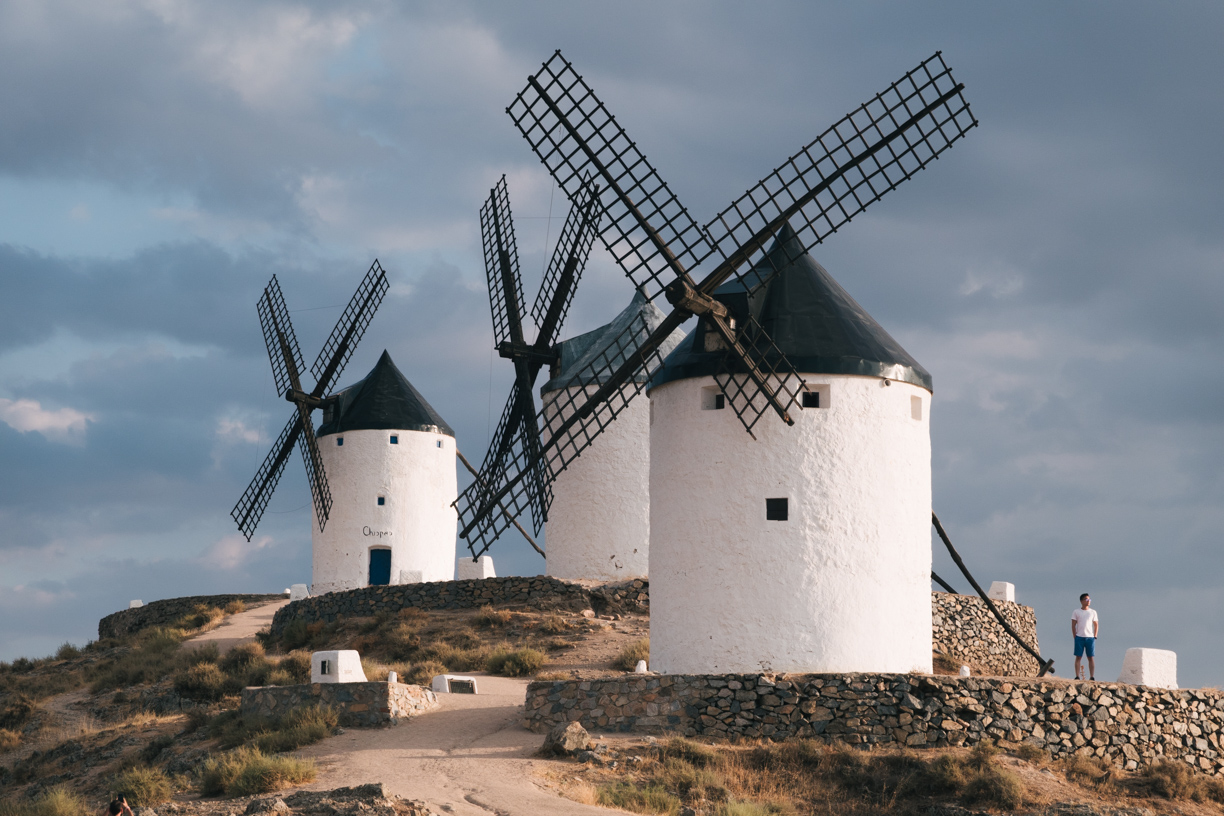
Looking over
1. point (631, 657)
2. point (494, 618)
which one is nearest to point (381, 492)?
point (494, 618)

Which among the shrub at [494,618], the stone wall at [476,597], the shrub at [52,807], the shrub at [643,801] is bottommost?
the shrub at [52,807]

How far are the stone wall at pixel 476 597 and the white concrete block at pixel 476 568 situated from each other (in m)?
1.03

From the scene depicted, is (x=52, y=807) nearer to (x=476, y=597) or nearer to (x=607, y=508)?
(x=476, y=597)

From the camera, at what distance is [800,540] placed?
615 inches

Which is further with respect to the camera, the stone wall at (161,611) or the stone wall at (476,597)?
the stone wall at (161,611)

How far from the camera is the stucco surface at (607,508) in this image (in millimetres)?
26312

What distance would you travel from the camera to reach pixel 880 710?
14.5 meters

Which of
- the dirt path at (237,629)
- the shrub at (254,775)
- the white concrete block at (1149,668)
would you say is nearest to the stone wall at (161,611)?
the dirt path at (237,629)

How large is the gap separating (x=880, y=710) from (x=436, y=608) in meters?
13.1

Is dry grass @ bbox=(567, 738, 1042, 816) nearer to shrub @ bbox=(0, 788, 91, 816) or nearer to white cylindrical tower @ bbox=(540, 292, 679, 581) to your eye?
shrub @ bbox=(0, 788, 91, 816)

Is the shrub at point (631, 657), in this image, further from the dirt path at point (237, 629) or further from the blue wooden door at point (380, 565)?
the blue wooden door at point (380, 565)

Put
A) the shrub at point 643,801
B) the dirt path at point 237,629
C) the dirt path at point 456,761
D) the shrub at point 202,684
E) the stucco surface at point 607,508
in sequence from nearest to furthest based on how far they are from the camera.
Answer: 1. the dirt path at point 456,761
2. the shrub at point 643,801
3. the shrub at point 202,684
4. the stucco surface at point 607,508
5. the dirt path at point 237,629

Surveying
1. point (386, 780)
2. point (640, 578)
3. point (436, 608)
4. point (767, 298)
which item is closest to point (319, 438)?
point (436, 608)

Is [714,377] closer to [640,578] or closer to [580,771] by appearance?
[580,771]
